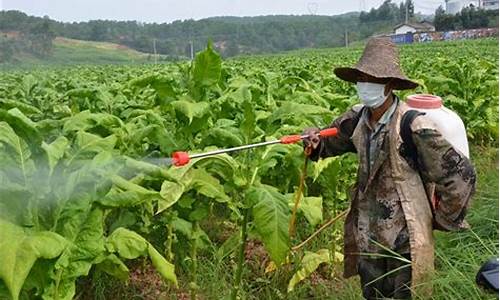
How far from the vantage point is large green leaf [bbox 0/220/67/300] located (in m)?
2.28

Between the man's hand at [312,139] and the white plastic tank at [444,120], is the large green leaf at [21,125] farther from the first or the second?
the white plastic tank at [444,120]

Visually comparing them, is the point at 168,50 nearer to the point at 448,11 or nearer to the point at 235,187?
the point at 448,11

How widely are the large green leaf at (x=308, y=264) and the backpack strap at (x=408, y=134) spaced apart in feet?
3.93

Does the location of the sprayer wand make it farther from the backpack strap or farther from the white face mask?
the backpack strap

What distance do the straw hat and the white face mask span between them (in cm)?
4

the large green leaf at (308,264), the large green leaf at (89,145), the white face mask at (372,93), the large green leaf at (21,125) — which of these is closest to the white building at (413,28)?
the large green leaf at (308,264)

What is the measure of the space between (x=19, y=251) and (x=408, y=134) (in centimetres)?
163

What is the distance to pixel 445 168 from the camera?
119 inches

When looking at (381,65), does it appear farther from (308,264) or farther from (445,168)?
(308,264)

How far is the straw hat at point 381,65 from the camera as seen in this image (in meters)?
3.12

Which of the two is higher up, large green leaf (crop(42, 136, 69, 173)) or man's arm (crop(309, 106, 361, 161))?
large green leaf (crop(42, 136, 69, 173))

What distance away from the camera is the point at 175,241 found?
402 cm

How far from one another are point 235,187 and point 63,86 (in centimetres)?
629

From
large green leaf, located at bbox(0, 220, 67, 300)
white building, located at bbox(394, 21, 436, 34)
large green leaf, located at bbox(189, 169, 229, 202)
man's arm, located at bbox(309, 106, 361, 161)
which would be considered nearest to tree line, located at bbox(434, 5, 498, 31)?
white building, located at bbox(394, 21, 436, 34)
